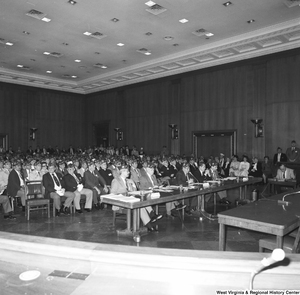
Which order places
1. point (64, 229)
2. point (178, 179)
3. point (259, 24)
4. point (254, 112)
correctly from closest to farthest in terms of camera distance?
point (64, 229) → point (178, 179) → point (259, 24) → point (254, 112)

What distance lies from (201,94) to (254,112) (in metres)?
3.26

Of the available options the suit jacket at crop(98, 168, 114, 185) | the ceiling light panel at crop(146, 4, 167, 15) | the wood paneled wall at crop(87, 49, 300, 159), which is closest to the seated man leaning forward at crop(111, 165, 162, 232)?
the suit jacket at crop(98, 168, 114, 185)

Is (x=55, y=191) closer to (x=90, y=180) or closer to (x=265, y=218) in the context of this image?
(x=90, y=180)

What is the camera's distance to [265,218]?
3.66m

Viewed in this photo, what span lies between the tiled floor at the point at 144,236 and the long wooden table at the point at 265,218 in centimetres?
92

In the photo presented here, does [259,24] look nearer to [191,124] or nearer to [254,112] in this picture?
[254,112]

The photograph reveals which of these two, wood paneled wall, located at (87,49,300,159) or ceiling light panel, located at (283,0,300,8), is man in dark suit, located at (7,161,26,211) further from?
wood paneled wall, located at (87,49,300,159)

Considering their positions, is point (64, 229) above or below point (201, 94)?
below

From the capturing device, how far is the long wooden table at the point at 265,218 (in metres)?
3.41

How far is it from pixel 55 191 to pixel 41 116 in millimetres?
14223

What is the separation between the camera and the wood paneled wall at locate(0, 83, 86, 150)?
1850 centimetres

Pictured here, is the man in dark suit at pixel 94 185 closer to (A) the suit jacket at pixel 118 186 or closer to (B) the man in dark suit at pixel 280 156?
(A) the suit jacket at pixel 118 186

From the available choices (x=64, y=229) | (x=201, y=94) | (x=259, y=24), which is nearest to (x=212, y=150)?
(x=201, y=94)

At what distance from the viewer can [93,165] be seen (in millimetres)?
8375
